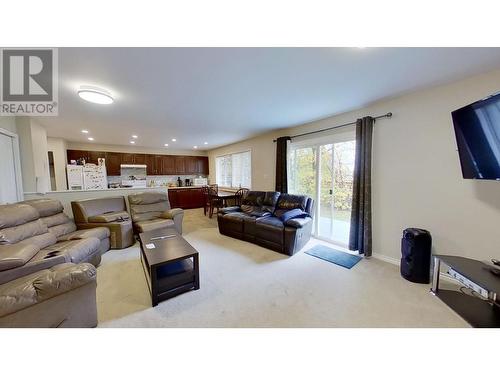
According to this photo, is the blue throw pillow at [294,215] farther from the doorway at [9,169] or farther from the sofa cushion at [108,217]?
the doorway at [9,169]

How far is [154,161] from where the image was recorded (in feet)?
22.0

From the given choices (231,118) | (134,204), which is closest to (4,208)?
(134,204)

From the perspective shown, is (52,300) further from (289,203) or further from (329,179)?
(329,179)

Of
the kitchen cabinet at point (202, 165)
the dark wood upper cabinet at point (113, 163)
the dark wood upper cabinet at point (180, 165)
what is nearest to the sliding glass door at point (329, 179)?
the kitchen cabinet at point (202, 165)

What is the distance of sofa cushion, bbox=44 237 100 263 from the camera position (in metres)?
2.02

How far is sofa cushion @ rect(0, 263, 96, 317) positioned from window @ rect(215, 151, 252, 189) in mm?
4375

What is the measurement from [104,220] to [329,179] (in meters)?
4.19

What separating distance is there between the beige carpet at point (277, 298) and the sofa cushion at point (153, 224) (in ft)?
1.87

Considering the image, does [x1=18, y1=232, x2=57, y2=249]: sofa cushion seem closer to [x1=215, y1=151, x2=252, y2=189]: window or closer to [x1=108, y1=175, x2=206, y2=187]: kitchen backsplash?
[x1=215, y1=151, x2=252, y2=189]: window

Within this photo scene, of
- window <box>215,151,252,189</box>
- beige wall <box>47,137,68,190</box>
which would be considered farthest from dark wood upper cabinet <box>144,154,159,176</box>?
window <box>215,151,252,189</box>

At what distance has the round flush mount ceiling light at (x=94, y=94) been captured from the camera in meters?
2.16
